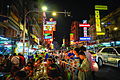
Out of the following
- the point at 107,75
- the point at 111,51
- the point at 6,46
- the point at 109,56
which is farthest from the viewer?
the point at 6,46

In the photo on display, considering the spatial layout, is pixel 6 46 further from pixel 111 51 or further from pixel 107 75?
pixel 111 51

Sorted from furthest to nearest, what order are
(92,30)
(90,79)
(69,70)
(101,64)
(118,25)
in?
(92,30), (118,25), (101,64), (69,70), (90,79)

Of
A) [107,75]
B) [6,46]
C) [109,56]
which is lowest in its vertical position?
[107,75]

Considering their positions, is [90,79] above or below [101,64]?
above

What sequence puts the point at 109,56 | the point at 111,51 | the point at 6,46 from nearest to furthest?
the point at 111,51, the point at 109,56, the point at 6,46

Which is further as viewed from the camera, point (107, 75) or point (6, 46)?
point (6, 46)

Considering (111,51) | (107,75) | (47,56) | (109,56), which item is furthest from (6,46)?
(111,51)

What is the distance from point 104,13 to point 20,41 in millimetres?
36844

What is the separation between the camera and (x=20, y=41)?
13781 millimetres

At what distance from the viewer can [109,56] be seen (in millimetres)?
13344

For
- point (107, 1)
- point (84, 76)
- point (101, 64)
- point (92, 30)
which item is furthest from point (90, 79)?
point (92, 30)

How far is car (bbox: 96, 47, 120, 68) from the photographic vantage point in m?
12.0

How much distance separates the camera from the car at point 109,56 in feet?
39.5

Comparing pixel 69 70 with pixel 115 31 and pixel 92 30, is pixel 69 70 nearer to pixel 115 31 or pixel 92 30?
pixel 115 31
